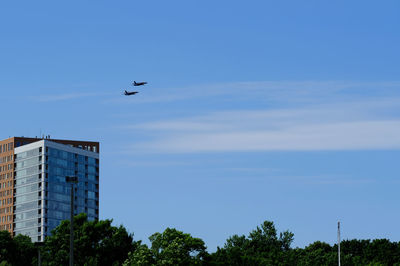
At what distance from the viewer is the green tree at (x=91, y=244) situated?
124625 millimetres

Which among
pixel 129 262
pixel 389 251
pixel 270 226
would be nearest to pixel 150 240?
pixel 129 262

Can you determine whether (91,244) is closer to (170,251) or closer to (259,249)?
(170,251)

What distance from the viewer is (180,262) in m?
115

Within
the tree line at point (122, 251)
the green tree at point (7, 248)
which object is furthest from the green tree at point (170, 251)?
the green tree at point (7, 248)

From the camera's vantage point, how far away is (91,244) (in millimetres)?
126375

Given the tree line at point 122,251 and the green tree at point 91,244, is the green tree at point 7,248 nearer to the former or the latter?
the tree line at point 122,251

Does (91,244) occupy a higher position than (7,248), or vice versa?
(7,248)

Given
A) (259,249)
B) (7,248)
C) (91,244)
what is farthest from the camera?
(259,249)

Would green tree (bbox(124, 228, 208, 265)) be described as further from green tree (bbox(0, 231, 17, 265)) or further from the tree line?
green tree (bbox(0, 231, 17, 265))

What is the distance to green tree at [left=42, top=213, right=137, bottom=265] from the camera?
125m

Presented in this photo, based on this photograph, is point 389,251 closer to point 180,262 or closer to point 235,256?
point 235,256

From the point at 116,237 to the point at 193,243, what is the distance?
15285 millimetres

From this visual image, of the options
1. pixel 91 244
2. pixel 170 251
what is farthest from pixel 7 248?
pixel 170 251

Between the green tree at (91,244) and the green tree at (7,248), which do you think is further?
the green tree at (7,248)
